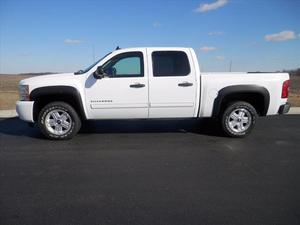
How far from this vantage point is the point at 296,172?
4.71 meters

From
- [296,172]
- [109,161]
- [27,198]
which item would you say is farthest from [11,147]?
[296,172]

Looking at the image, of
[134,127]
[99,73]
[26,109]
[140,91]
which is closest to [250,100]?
[140,91]

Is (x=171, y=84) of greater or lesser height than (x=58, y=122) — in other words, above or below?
above

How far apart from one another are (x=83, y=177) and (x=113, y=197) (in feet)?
2.79

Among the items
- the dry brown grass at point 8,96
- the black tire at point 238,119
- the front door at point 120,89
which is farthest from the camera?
the dry brown grass at point 8,96

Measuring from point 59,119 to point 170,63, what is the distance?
2.62m

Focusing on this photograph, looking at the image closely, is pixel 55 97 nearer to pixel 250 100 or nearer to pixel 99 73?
pixel 99 73

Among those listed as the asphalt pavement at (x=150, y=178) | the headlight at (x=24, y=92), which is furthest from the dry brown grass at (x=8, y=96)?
the headlight at (x=24, y=92)

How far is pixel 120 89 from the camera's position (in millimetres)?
6422

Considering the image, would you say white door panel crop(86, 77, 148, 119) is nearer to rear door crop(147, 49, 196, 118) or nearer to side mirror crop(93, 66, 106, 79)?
side mirror crop(93, 66, 106, 79)

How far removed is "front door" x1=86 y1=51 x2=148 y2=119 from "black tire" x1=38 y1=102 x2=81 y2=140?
16.5 inches

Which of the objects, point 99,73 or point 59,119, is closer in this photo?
point 99,73

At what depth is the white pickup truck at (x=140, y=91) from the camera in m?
6.40

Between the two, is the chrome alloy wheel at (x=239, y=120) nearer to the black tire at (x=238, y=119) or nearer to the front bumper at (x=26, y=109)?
the black tire at (x=238, y=119)
